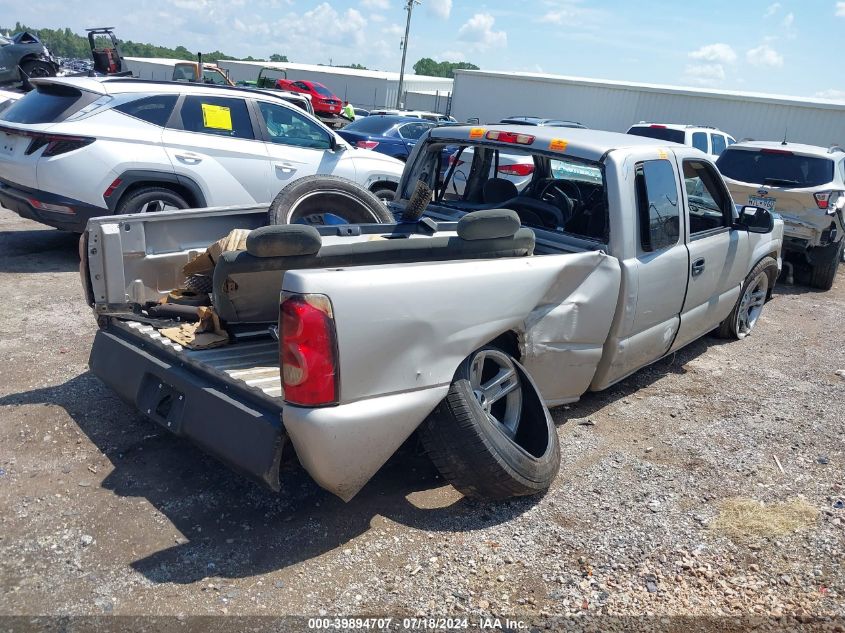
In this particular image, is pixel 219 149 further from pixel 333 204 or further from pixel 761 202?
pixel 761 202

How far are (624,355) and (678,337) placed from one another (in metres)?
0.89

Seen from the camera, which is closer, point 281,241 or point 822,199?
point 281,241

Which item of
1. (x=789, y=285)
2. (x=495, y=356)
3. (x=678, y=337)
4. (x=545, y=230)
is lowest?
(x=789, y=285)

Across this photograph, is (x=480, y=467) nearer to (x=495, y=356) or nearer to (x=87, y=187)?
(x=495, y=356)

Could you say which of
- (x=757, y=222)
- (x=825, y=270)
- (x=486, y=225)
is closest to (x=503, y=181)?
(x=486, y=225)

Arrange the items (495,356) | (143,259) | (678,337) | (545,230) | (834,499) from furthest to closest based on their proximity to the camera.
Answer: (678,337) < (545,230) < (143,259) < (834,499) < (495,356)

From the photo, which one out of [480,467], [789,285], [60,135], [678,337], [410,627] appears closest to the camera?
[410,627]

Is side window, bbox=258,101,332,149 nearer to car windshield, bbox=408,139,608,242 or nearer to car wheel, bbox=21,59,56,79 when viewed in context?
car windshield, bbox=408,139,608,242

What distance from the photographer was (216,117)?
24.8ft

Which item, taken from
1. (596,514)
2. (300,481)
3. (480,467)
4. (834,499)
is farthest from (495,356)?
(834,499)

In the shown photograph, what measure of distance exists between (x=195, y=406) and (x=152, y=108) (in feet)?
16.8

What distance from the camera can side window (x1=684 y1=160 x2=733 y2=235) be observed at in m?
5.11

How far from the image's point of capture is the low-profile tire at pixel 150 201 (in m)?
6.88

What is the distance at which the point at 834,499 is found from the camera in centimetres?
378
